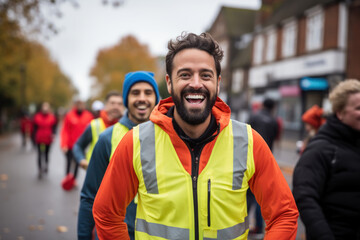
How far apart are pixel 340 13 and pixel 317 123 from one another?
56.7 ft

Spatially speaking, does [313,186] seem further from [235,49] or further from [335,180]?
[235,49]

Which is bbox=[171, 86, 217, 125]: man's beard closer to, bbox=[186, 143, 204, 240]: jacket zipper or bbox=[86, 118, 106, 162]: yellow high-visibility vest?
bbox=[186, 143, 204, 240]: jacket zipper

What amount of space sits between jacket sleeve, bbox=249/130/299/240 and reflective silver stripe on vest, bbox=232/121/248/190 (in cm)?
6

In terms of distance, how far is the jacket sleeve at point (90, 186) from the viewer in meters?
2.88

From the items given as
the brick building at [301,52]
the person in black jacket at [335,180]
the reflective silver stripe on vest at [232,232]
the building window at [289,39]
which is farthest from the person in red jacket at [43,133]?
the building window at [289,39]

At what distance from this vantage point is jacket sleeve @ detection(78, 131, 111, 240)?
2.88 m

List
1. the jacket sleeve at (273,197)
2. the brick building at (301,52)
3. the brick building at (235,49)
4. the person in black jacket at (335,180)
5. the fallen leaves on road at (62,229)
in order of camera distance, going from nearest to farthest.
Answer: the jacket sleeve at (273,197), the person in black jacket at (335,180), the fallen leaves on road at (62,229), the brick building at (301,52), the brick building at (235,49)

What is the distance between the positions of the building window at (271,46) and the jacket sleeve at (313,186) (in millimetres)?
26629

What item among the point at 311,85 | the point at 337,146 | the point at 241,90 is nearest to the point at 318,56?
the point at 311,85

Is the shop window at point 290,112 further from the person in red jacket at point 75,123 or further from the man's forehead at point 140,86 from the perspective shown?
the man's forehead at point 140,86

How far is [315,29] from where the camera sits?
23.2 metres

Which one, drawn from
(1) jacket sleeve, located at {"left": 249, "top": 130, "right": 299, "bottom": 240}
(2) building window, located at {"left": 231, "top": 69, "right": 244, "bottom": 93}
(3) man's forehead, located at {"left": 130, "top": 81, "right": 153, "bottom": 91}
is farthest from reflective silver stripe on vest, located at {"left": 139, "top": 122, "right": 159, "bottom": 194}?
(2) building window, located at {"left": 231, "top": 69, "right": 244, "bottom": 93}

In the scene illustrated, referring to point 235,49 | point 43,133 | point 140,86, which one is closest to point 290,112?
point 235,49

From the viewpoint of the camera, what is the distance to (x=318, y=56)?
22.6 meters
